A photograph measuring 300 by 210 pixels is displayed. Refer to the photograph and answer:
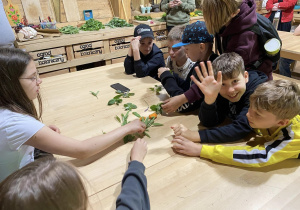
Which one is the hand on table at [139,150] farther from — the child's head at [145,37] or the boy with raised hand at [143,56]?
the child's head at [145,37]

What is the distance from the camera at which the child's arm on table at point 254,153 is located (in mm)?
995

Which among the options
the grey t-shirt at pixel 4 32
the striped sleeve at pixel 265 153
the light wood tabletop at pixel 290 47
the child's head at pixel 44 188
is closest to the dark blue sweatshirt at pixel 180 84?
the striped sleeve at pixel 265 153

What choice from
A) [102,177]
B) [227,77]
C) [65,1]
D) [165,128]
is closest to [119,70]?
[165,128]

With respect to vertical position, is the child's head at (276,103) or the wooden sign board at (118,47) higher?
the child's head at (276,103)

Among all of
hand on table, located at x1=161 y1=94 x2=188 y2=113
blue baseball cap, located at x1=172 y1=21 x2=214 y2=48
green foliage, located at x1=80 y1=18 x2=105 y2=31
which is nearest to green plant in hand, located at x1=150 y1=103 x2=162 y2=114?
hand on table, located at x1=161 y1=94 x2=188 y2=113

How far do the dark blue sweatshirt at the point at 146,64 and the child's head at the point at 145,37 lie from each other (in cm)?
5

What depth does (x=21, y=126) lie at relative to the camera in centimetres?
→ 97

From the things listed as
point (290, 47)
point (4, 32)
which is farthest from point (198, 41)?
point (4, 32)

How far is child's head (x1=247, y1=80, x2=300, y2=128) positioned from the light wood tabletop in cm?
163

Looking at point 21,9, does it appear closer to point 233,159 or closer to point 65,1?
point 65,1

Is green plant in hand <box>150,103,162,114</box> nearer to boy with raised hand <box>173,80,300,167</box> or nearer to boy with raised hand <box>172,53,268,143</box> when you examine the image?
boy with raised hand <box>172,53,268,143</box>

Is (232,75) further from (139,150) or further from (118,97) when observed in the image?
(118,97)

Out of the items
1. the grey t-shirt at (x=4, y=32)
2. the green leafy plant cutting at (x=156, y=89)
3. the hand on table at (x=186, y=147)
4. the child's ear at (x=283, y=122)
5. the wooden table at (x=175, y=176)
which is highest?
the grey t-shirt at (x=4, y=32)

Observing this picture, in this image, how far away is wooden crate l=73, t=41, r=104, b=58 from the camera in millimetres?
3354
